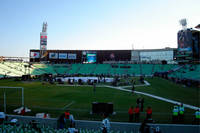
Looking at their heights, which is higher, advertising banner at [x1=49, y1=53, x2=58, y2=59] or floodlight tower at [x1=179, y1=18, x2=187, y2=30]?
floodlight tower at [x1=179, y1=18, x2=187, y2=30]

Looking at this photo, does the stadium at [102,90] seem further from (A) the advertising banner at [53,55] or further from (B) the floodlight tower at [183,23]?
(B) the floodlight tower at [183,23]

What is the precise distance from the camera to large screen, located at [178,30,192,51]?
38844mm

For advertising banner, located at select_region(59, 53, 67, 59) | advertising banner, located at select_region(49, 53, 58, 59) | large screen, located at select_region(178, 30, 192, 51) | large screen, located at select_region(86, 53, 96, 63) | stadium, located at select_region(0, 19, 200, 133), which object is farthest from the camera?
advertising banner, located at select_region(59, 53, 67, 59)

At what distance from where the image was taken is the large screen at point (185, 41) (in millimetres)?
38844

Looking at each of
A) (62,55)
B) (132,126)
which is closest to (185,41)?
(132,126)

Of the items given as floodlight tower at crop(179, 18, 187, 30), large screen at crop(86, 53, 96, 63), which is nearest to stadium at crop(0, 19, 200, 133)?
large screen at crop(86, 53, 96, 63)

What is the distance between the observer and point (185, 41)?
39.8 meters

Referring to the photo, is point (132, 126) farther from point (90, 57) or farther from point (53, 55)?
point (53, 55)

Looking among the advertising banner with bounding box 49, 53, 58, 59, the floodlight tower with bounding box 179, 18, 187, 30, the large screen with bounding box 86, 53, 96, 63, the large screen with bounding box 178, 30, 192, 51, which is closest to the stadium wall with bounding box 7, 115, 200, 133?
the large screen with bounding box 178, 30, 192, 51

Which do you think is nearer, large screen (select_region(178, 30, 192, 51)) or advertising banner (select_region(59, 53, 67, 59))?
large screen (select_region(178, 30, 192, 51))

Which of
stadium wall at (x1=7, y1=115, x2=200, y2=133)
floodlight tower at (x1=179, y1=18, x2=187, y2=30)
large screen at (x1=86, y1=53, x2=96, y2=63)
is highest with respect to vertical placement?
floodlight tower at (x1=179, y1=18, x2=187, y2=30)

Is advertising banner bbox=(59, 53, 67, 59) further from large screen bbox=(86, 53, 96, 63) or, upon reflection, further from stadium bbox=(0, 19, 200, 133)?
large screen bbox=(86, 53, 96, 63)

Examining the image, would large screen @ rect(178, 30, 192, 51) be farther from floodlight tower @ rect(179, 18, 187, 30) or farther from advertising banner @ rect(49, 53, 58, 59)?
advertising banner @ rect(49, 53, 58, 59)

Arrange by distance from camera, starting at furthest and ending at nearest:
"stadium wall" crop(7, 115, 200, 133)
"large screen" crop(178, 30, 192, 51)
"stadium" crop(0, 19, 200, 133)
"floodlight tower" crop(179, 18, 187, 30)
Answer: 1. "floodlight tower" crop(179, 18, 187, 30)
2. "large screen" crop(178, 30, 192, 51)
3. "stadium" crop(0, 19, 200, 133)
4. "stadium wall" crop(7, 115, 200, 133)
